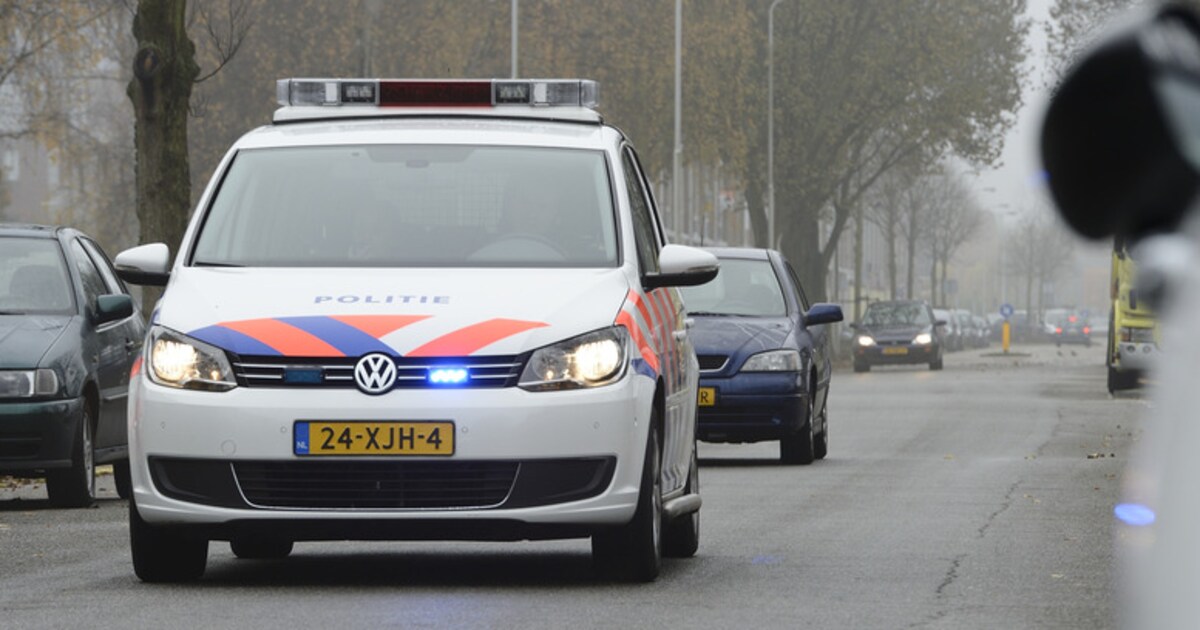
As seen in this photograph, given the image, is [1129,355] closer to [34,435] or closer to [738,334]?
[738,334]

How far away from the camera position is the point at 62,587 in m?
8.66

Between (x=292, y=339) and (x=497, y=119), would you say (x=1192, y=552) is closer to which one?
(x=292, y=339)

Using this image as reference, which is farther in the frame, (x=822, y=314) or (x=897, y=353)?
(x=897, y=353)

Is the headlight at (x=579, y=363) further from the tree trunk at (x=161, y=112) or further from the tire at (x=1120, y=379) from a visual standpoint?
the tire at (x=1120, y=379)

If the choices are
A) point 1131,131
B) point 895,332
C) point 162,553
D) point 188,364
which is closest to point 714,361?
point 162,553

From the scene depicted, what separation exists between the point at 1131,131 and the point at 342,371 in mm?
6552

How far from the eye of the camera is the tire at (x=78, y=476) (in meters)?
13.4

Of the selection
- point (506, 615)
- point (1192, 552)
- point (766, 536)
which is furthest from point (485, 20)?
point (1192, 552)

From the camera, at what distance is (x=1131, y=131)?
1.52 meters

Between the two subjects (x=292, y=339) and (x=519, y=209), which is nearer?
(x=292, y=339)

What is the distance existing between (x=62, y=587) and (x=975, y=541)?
434cm

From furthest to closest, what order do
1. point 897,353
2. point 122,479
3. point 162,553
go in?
point 897,353
point 122,479
point 162,553

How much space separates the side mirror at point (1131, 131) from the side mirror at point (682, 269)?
7.31m

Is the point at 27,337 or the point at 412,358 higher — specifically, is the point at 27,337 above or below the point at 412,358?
below
